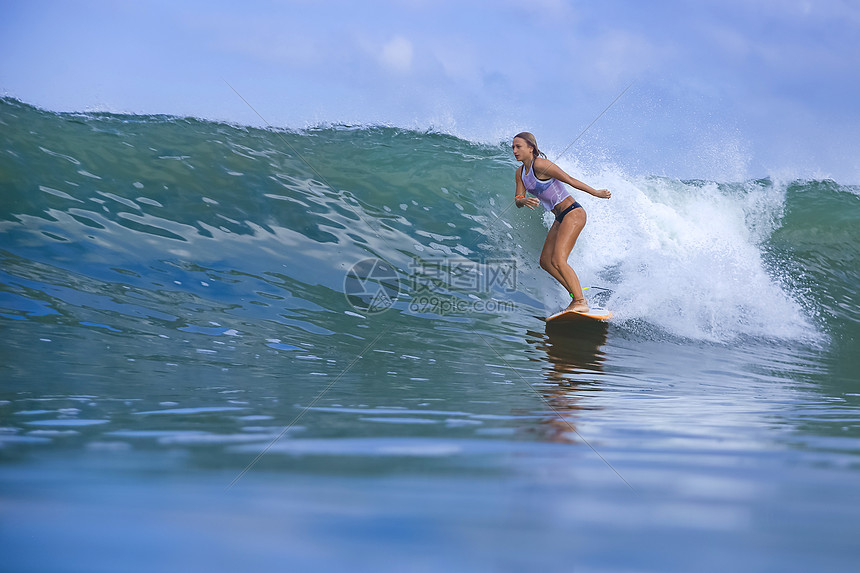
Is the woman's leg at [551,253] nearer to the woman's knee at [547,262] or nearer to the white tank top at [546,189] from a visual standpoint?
the woman's knee at [547,262]

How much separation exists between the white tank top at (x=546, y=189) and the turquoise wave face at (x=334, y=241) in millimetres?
1070

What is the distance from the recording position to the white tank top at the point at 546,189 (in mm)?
5305

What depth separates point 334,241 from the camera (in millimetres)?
6352

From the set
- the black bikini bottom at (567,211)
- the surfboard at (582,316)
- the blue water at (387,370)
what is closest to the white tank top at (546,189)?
the black bikini bottom at (567,211)

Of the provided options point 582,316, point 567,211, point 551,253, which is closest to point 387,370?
point 582,316

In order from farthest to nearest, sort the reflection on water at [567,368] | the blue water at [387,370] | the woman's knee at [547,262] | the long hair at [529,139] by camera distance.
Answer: the woman's knee at [547,262], the long hair at [529,139], the reflection on water at [567,368], the blue water at [387,370]

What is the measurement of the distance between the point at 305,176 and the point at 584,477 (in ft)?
23.1

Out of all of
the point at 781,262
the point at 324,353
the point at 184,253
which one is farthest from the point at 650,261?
the point at 184,253

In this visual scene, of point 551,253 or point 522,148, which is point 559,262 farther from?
point 522,148

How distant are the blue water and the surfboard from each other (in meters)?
0.11

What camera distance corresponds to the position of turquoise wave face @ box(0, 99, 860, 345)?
15.7ft

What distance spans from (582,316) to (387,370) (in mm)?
2355

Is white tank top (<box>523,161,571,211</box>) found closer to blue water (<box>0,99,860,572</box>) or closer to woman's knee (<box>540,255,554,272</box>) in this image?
woman's knee (<box>540,255,554,272</box>)

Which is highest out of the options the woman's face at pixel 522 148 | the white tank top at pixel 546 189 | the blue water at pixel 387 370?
the woman's face at pixel 522 148
